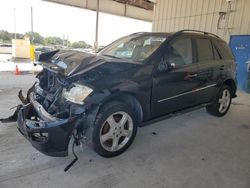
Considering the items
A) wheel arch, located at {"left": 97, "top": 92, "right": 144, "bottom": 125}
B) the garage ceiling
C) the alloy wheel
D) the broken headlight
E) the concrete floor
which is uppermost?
the garage ceiling

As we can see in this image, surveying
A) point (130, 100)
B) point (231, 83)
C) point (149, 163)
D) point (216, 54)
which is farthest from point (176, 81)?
point (231, 83)

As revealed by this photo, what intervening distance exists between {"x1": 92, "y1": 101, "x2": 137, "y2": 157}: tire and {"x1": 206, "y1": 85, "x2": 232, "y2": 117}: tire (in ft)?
7.43

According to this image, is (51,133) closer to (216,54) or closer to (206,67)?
(206,67)

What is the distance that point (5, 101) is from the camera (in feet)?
15.0

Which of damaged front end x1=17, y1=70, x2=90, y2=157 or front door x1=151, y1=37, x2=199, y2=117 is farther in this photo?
front door x1=151, y1=37, x2=199, y2=117

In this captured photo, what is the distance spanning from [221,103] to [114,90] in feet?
9.41

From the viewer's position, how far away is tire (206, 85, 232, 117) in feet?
13.7

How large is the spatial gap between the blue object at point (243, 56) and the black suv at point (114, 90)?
4.42 meters

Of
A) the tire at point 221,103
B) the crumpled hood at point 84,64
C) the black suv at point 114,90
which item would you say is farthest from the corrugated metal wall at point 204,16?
the crumpled hood at point 84,64

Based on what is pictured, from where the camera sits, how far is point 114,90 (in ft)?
7.81

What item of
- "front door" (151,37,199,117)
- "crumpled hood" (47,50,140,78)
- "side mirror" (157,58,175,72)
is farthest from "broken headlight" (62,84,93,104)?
"side mirror" (157,58,175,72)

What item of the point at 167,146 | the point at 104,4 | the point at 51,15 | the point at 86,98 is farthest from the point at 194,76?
the point at 51,15

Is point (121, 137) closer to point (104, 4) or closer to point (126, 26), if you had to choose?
point (104, 4)

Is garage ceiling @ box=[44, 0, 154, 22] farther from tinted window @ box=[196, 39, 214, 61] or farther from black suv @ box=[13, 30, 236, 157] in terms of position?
tinted window @ box=[196, 39, 214, 61]
